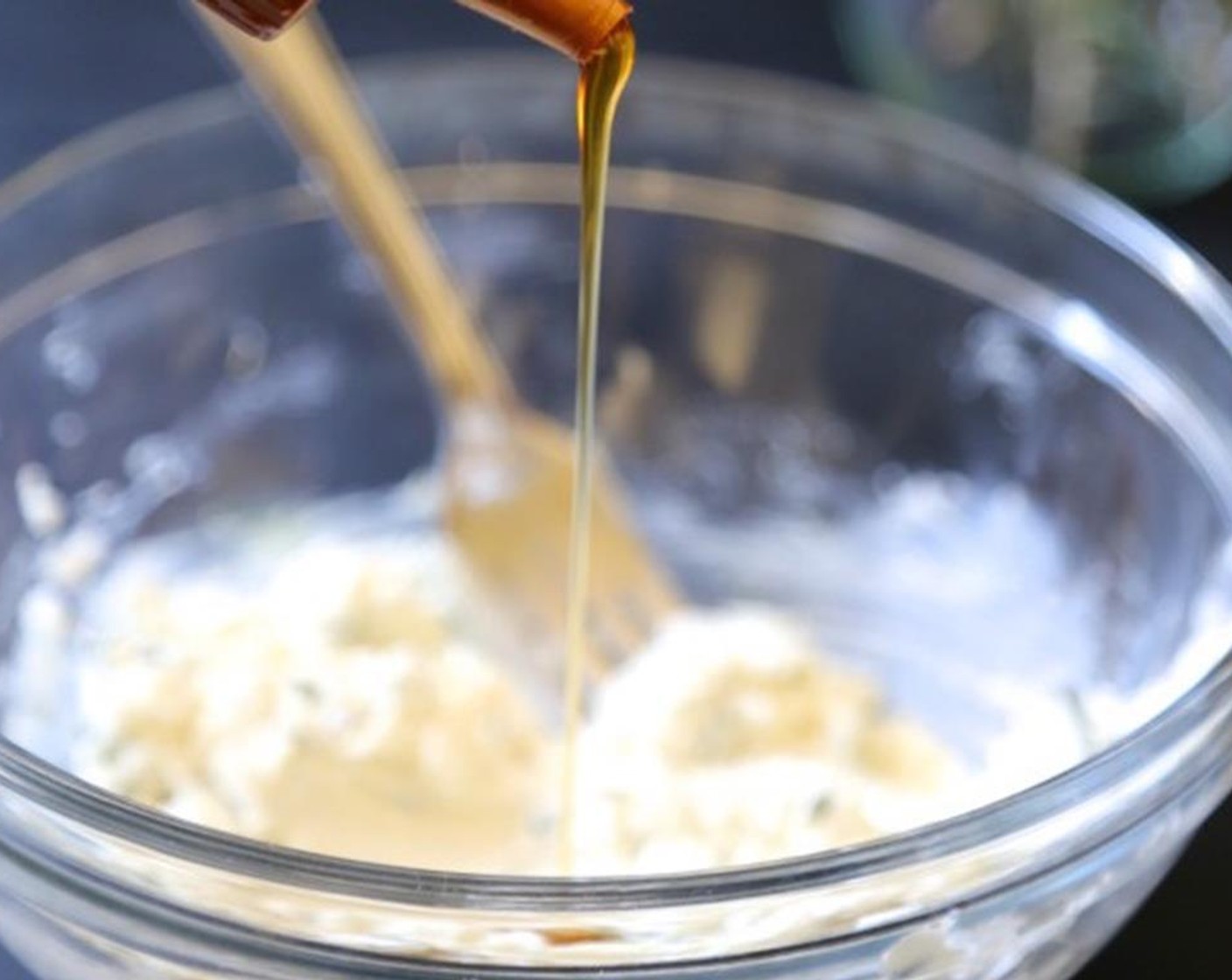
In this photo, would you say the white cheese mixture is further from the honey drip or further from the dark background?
the dark background

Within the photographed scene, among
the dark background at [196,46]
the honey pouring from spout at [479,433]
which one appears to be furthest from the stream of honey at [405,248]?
the dark background at [196,46]

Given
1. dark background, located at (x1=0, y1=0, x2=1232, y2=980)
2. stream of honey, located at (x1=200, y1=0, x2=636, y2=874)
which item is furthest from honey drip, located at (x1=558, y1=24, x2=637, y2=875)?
dark background, located at (x1=0, y1=0, x2=1232, y2=980)

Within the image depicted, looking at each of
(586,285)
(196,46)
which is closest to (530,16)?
(586,285)

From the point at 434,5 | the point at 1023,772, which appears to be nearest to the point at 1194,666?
the point at 1023,772

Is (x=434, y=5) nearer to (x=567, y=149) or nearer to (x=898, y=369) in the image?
(x=567, y=149)

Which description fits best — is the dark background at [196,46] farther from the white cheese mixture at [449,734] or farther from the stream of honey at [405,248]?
the white cheese mixture at [449,734]
